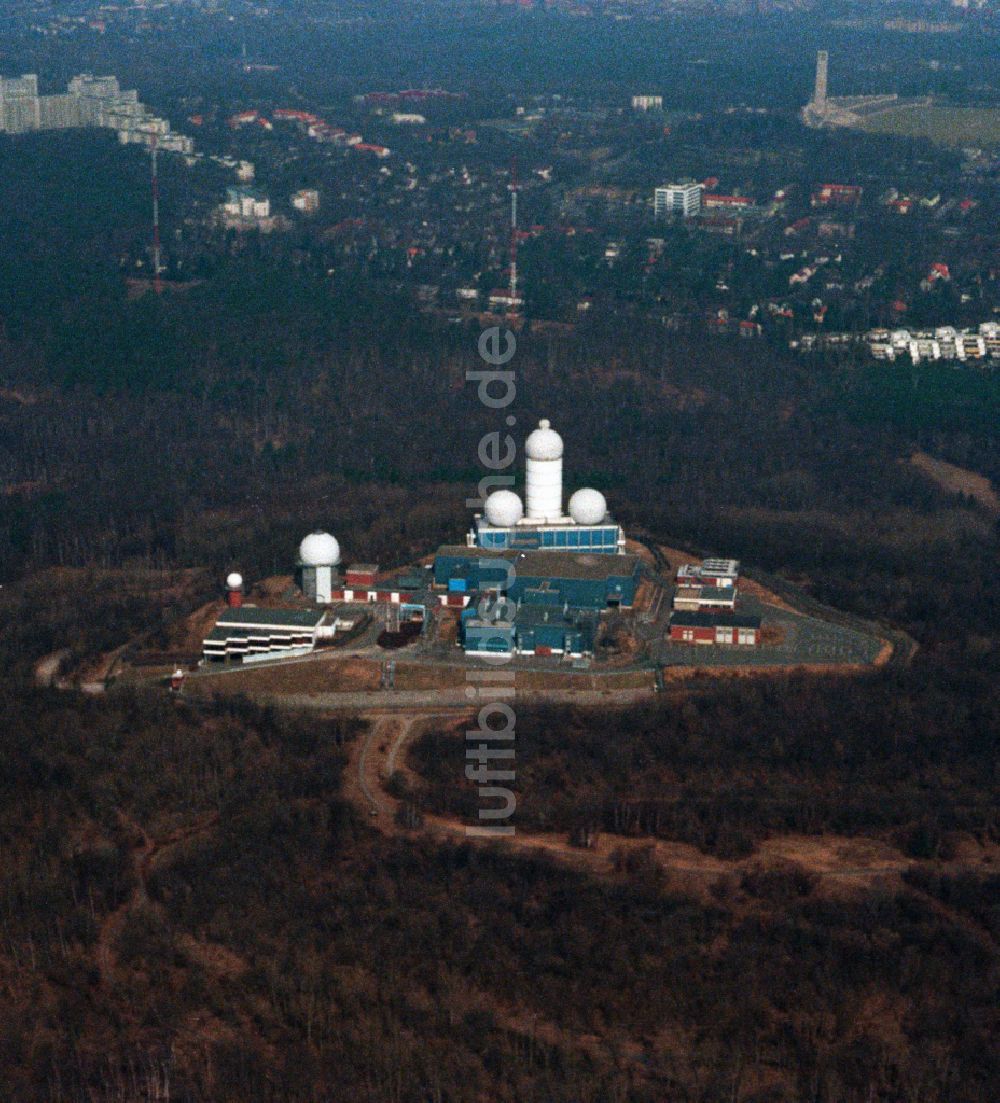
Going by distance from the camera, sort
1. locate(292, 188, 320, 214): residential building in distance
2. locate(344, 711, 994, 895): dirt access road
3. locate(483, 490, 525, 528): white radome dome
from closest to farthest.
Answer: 1. locate(344, 711, 994, 895): dirt access road
2. locate(483, 490, 525, 528): white radome dome
3. locate(292, 188, 320, 214): residential building in distance

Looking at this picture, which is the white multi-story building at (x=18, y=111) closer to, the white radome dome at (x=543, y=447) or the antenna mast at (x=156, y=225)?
the antenna mast at (x=156, y=225)

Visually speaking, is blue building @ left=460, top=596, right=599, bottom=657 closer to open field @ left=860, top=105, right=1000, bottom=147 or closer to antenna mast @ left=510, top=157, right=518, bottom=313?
antenna mast @ left=510, top=157, right=518, bottom=313

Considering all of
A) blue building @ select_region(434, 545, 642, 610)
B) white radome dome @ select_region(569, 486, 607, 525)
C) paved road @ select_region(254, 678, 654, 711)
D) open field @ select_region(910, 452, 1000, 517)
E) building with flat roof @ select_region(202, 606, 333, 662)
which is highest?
white radome dome @ select_region(569, 486, 607, 525)

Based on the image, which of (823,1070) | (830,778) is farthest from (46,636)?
(823,1070)

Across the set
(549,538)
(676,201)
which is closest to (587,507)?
(549,538)

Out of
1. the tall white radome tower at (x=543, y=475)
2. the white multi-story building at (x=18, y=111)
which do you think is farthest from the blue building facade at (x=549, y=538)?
the white multi-story building at (x=18, y=111)

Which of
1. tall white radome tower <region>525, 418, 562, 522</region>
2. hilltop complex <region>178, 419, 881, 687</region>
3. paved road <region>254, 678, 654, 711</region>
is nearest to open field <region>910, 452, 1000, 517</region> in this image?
hilltop complex <region>178, 419, 881, 687</region>
